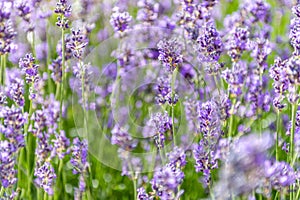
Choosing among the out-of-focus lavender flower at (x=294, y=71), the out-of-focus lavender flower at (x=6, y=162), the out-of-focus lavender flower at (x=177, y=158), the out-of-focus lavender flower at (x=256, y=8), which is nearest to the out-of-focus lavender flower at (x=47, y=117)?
the out-of-focus lavender flower at (x=6, y=162)

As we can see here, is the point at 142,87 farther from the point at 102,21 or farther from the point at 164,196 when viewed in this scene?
the point at 164,196

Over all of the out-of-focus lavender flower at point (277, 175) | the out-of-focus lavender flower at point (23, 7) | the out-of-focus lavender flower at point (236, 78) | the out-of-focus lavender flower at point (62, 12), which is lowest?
the out-of-focus lavender flower at point (277, 175)

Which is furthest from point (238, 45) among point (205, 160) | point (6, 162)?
point (6, 162)

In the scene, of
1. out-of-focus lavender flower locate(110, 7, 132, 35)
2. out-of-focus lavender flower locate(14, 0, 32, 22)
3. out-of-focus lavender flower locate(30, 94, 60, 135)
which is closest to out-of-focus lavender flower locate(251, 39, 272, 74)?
out-of-focus lavender flower locate(110, 7, 132, 35)

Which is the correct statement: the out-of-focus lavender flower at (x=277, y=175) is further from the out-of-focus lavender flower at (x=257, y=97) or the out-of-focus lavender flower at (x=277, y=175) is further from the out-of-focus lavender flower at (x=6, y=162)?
the out-of-focus lavender flower at (x=6, y=162)

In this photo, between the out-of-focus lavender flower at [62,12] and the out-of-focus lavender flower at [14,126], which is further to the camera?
the out-of-focus lavender flower at [62,12]

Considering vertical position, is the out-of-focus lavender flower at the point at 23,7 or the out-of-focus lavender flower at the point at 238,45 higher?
the out-of-focus lavender flower at the point at 23,7

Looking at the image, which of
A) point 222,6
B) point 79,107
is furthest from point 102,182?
point 222,6

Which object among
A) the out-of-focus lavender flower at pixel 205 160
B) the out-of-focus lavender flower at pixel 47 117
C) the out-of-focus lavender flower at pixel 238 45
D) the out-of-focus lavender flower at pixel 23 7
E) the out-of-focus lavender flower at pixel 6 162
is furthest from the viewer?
the out-of-focus lavender flower at pixel 23 7
